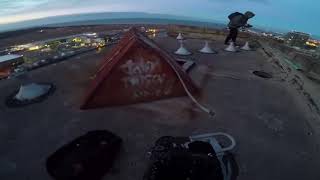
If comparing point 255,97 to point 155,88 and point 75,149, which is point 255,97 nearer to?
point 155,88

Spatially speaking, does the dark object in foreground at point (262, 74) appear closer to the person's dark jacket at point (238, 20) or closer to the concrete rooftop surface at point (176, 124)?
the concrete rooftop surface at point (176, 124)

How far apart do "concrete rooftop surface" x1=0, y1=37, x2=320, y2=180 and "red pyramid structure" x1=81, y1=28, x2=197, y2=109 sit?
2.10ft

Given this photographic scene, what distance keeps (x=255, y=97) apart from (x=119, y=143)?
1191cm

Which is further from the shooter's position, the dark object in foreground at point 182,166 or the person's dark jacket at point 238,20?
the person's dark jacket at point 238,20

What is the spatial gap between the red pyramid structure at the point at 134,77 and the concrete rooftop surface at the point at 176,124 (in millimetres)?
639

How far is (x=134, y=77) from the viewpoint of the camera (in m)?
19.8

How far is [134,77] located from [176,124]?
4.46 metres

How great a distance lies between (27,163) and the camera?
14.0 meters

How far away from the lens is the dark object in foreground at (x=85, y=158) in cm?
1270

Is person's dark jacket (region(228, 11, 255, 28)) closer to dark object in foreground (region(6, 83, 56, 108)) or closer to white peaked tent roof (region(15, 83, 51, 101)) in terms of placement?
dark object in foreground (region(6, 83, 56, 108))

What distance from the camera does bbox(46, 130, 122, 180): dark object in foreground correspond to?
12.7 m

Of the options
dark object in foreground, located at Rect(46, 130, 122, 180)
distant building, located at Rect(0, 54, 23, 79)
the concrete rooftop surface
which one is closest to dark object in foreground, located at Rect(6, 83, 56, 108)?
the concrete rooftop surface

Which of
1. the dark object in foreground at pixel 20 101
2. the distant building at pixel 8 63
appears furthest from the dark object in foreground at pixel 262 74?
the distant building at pixel 8 63

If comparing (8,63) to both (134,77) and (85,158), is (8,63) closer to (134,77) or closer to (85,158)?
(134,77)
